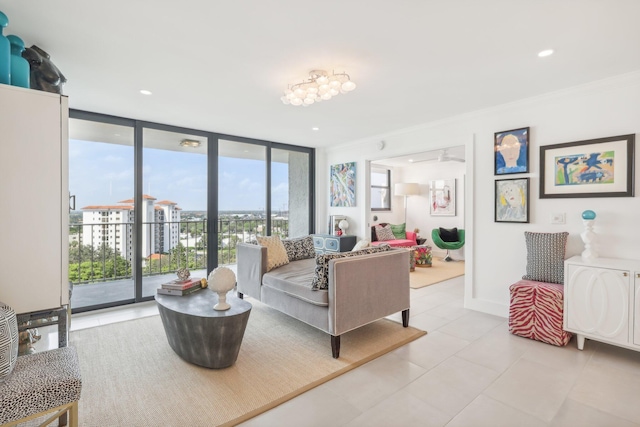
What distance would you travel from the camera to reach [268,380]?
221cm

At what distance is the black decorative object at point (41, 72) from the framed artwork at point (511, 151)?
13.3ft

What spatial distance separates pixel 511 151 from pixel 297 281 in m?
2.71

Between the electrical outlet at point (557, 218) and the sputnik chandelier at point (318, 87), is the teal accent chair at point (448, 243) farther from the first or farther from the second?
the sputnik chandelier at point (318, 87)

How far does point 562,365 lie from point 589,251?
1.04m

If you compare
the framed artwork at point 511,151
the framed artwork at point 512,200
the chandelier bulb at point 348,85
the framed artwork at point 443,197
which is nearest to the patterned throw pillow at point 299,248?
the chandelier bulb at point 348,85

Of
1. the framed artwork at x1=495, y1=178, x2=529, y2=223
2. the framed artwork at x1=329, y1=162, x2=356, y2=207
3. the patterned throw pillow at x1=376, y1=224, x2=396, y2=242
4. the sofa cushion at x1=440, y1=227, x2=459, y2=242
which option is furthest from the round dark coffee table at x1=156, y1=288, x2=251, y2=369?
the sofa cushion at x1=440, y1=227, x2=459, y2=242

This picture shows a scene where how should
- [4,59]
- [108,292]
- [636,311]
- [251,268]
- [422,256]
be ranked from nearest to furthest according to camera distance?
[4,59] < [636,311] < [251,268] < [108,292] < [422,256]

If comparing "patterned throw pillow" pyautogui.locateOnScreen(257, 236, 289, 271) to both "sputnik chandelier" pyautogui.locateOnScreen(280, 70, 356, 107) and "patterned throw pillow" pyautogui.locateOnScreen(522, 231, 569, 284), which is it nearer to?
"sputnik chandelier" pyautogui.locateOnScreen(280, 70, 356, 107)

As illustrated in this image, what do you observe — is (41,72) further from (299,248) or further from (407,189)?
(407,189)

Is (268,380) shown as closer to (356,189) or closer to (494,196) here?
(494,196)

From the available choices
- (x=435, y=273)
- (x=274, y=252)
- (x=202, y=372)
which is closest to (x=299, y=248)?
(x=274, y=252)

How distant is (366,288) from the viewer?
109 inches

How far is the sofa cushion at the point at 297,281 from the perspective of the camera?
2.66 m

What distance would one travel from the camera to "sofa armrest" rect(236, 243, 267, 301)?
353cm
